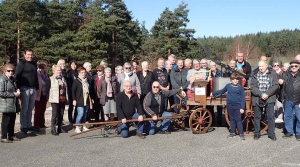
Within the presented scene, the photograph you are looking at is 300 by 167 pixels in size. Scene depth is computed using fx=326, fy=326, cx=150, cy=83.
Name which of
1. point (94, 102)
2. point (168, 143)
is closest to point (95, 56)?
point (94, 102)

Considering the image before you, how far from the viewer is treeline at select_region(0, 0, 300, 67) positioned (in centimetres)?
2803

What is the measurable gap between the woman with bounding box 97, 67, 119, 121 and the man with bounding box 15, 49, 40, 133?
1.49 metres

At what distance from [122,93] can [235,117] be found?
2527 millimetres

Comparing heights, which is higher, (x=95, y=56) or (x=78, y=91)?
(x=95, y=56)

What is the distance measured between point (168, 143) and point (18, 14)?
2552cm

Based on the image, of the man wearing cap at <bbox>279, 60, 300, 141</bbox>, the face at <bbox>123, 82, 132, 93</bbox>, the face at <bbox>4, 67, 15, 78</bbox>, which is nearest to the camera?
the face at <bbox>4, 67, 15, 78</bbox>

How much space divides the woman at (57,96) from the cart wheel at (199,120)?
297cm

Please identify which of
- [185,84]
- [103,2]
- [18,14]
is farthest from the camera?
[103,2]

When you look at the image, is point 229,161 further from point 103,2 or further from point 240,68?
point 103,2

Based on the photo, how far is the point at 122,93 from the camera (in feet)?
23.8

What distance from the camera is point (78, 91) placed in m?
7.56

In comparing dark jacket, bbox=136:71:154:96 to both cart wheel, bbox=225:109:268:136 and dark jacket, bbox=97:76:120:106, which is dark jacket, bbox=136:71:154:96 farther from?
cart wheel, bbox=225:109:268:136

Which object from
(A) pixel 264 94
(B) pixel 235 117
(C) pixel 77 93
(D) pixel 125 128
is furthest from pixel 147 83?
(A) pixel 264 94

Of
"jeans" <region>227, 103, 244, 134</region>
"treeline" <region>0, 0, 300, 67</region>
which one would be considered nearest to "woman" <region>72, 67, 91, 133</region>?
"jeans" <region>227, 103, 244, 134</region>
